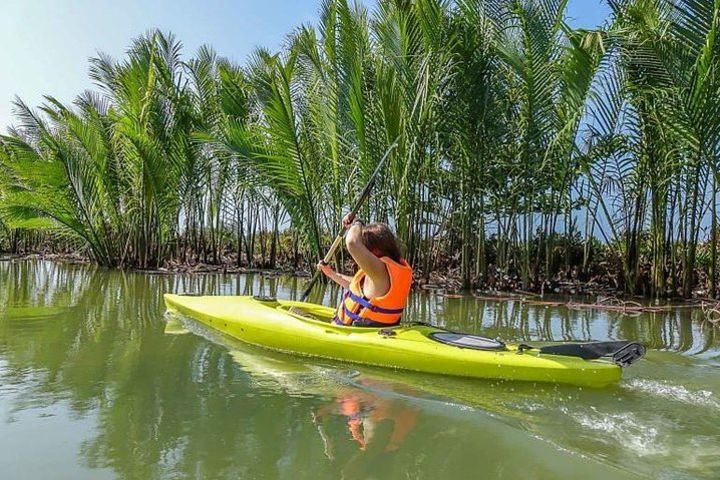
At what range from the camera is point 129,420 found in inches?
127

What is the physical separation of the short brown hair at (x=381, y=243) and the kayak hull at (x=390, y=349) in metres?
0.56

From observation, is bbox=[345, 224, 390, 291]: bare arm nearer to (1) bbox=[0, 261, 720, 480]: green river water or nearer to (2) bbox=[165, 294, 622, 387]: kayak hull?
(2) bbox=[165, 294, 622, 387]: kayak hull

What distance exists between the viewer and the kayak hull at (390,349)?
403 cm

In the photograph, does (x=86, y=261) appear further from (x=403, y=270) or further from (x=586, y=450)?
(x=586, y=450)

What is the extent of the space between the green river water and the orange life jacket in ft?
1.59

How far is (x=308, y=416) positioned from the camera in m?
3.34

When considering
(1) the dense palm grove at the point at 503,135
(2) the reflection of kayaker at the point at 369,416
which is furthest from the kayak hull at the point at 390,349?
(1) the dense palm grove at the point at 503,135

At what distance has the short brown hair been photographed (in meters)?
4.89

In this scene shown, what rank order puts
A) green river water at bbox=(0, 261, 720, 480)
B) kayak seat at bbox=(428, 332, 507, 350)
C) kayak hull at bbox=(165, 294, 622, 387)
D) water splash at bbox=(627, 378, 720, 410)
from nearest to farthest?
green river water at bbox=(0, 261, 720, 480), water splash at bbox=(627, 378, 720, 410), kayak hull at bbox=(165, 294, 622, 387), kayak seat at bbox=(428, 332, 507, 350)

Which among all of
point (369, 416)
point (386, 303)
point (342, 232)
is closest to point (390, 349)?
point (386, 303)

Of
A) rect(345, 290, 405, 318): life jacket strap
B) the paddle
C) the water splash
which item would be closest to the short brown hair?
rect(345, 290, 405, 318): life jacket strap

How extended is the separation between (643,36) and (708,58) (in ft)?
4.65

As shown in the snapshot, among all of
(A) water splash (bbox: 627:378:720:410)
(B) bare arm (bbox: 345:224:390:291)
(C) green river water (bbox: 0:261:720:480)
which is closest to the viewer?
(C) green river water (bbox: 0:261:720:480)

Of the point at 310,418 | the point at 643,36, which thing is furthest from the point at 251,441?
the point at 643,36
